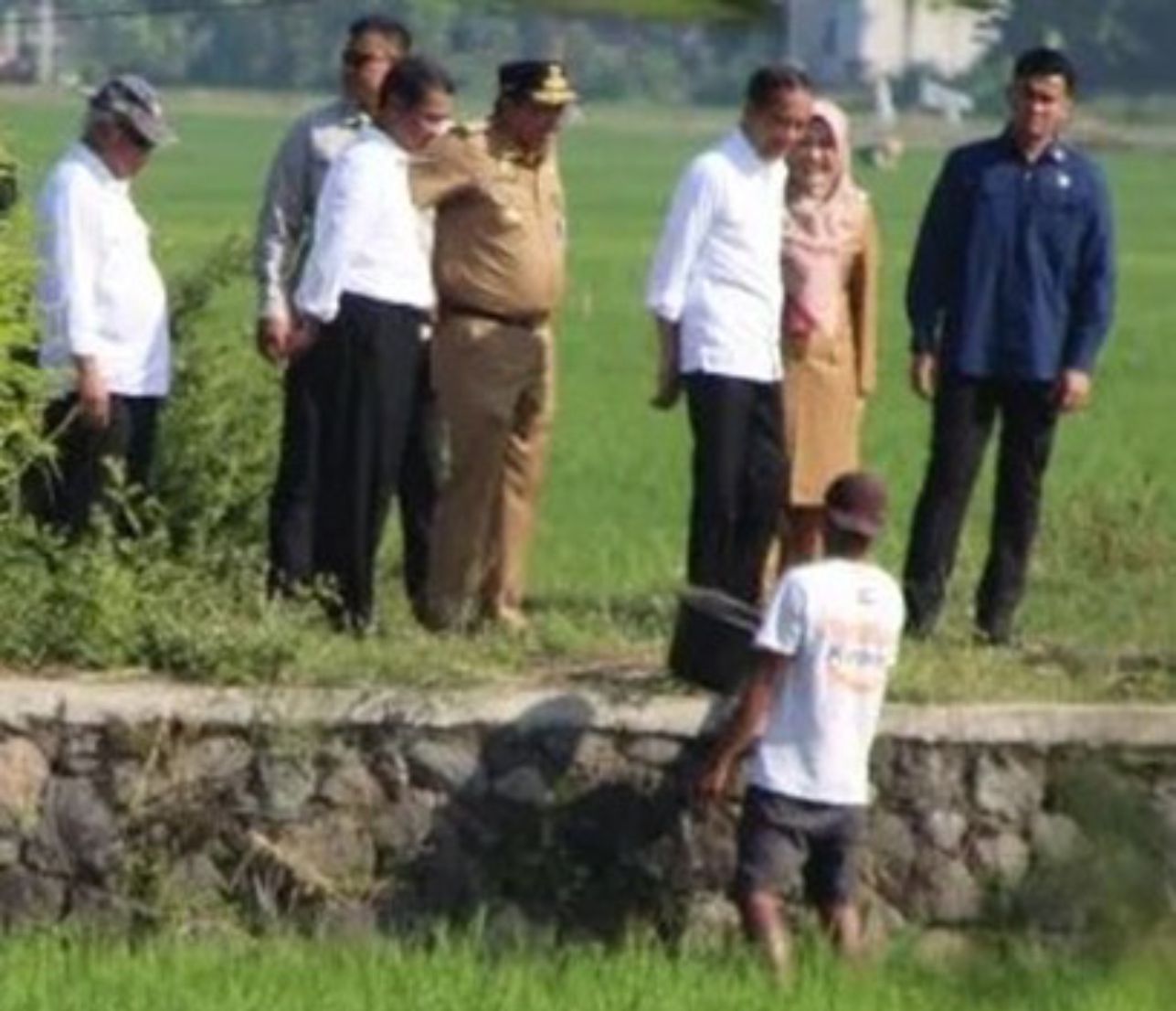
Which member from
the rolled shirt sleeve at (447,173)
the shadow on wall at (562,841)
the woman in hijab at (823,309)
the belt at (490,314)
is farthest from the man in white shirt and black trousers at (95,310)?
the woman in hijab at (823,309)

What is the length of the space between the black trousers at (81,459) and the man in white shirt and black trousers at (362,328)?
416 millimetres

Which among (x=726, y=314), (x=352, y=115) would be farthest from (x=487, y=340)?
(x=726, y=314)

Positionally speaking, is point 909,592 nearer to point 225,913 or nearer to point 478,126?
point 478,126

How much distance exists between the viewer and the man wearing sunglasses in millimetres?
9633

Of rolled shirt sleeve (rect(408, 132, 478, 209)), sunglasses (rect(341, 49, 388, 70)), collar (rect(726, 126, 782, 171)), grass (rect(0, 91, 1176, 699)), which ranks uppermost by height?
sunglasses (rect(341, 49, 388, 70))

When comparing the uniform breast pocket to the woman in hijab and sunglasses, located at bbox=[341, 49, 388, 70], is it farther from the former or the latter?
sunglasses, located at bbox=[341, 49, 388, 70]

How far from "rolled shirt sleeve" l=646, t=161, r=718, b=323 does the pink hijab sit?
620 millimetres

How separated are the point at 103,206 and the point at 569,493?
10.5 meters

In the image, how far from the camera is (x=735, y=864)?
8391mm

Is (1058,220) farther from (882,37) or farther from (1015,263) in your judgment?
(882,37)

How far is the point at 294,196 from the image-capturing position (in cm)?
1012

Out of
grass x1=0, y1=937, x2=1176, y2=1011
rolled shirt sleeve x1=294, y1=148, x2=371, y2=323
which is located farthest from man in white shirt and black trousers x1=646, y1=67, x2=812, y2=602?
grass x1=0, y1=937, x2=1176, y2=1011

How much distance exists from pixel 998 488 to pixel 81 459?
2.26 meters

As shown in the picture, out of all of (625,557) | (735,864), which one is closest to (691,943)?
(735,864)
